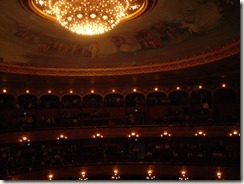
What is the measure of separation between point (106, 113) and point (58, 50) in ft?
23.8

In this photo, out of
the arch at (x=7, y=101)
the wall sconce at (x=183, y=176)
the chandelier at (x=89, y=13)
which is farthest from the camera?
the arch at (x=7, y=101)

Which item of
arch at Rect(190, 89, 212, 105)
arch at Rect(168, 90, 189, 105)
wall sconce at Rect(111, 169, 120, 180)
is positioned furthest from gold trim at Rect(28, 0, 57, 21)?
arch at Rect(190, 89, 212, 105)

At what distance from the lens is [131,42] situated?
18.4 meters

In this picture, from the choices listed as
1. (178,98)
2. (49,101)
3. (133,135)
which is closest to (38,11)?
(49,101)

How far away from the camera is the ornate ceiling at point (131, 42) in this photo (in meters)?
14.8

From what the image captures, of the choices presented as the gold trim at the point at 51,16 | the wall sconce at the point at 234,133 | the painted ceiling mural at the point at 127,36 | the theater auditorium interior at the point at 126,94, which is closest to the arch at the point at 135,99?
the theater auditorium interior at the point at 126,94

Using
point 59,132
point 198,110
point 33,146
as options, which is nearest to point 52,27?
point 59,132

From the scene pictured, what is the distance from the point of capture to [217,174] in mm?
19219

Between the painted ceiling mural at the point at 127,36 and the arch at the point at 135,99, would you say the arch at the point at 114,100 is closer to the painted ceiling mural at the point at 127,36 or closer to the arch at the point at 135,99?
the arch at the point at 135,99

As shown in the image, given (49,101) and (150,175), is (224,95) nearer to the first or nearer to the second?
(150,175)

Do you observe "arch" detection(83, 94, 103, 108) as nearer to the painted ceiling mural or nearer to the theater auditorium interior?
the theater auditorium interior

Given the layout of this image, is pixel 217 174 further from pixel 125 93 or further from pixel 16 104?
pixel 16 104

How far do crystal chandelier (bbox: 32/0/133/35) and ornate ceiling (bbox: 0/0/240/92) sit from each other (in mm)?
4126

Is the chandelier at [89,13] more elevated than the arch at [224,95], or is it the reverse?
the chandelier at [89,13]
